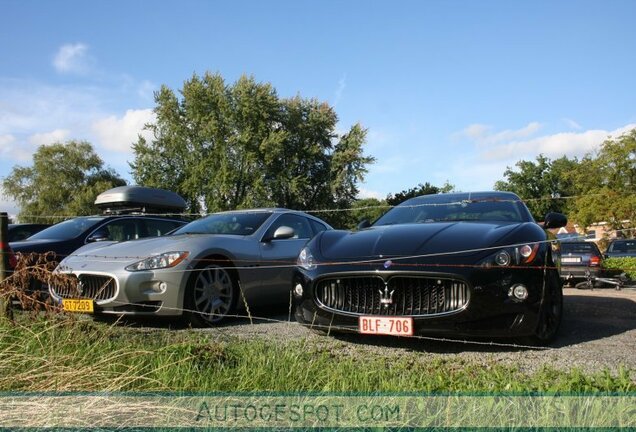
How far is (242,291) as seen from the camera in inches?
254

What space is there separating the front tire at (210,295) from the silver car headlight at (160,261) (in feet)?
0.72

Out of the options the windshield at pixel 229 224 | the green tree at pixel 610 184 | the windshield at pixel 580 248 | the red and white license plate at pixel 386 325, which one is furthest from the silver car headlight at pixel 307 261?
the green tree at pixel 610 184

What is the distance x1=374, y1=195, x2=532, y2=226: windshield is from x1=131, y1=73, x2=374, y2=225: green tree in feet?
105

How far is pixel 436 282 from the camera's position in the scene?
4484mm

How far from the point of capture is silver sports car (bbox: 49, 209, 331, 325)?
19.1 ft

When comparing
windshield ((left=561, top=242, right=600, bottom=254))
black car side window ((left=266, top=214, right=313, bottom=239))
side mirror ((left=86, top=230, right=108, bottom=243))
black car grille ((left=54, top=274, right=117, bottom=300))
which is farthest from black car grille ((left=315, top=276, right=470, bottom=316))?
windshield ((left=561, top=242, right=600, bottom=254))

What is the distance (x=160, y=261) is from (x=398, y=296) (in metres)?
2.61

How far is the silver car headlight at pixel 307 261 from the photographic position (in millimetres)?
5062

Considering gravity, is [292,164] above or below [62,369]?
above

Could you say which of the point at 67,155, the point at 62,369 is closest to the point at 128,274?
the point at 62,369

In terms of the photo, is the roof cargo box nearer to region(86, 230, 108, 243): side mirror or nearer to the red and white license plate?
region(86, 230, 108, 243): side mirror

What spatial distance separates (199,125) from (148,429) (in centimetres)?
3967

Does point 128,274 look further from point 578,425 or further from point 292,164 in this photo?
point 292,164

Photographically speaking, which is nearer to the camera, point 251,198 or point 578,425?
point 578,425
